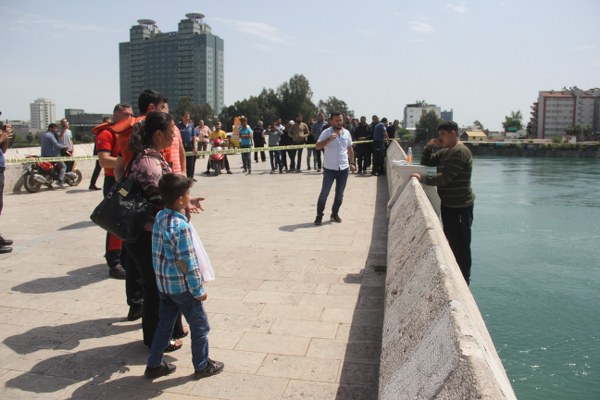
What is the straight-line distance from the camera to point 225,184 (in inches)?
570

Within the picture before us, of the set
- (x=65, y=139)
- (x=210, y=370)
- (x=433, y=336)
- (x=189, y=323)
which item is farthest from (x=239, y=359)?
(x=65, y=139)

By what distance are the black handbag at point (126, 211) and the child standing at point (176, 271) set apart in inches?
17.3

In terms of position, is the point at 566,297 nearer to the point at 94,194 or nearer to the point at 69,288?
the point at 69,288

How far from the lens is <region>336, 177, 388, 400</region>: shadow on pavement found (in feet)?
10.9

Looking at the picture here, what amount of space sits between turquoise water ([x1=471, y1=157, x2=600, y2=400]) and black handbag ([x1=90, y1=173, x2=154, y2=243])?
12.3 feet

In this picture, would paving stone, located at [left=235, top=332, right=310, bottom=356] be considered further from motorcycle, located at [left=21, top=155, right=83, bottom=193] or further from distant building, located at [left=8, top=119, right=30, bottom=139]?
Result: motorcycle, located at [left=21, top=155, right=83, bottom=193]

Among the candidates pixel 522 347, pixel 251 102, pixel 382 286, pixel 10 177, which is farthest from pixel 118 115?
pixel 251 102

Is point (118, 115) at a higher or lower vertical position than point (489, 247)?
higher

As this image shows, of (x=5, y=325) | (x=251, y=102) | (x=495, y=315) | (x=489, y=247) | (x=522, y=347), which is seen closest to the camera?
(x=5, y=325)

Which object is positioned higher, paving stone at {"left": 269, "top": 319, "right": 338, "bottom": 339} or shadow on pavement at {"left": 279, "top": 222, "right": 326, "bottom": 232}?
shadow on pavement at {"left": 279, "top": 222, "right": 326, "bottom": 232}

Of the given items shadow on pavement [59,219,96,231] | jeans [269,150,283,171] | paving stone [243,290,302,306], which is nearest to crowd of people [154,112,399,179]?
jeans [269,150,283,171]

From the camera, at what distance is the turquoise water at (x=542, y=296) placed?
17.6 feet

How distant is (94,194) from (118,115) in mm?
7741

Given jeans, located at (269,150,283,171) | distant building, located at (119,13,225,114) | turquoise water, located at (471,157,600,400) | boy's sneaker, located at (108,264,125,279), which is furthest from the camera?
distant building, located at (119,13,225,114)
